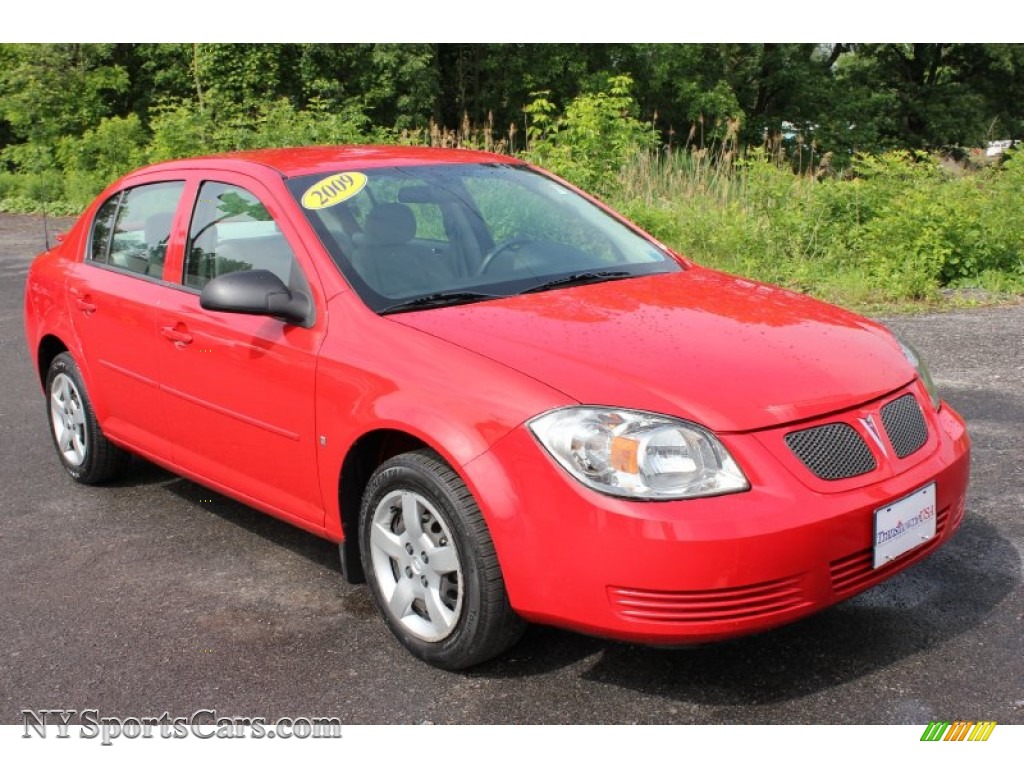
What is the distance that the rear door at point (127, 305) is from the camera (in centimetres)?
471

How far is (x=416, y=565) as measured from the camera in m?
3.51

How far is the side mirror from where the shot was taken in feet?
12.3

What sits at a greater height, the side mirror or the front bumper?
the side mirror

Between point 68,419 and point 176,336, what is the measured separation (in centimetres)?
157

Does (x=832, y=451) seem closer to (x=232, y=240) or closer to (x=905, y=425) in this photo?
(x=905, y=425)

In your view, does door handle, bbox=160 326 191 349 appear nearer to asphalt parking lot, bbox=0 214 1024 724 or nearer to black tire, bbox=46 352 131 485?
asphalt parking lot, bbox=0 214 1024 724

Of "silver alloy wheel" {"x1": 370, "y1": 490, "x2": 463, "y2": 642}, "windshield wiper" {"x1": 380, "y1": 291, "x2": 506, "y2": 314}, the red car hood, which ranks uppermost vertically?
"windshield wiper" {"x1": 380, "y1": 291, "x2": 506, "y2": 314}

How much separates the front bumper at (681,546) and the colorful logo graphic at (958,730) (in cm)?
42

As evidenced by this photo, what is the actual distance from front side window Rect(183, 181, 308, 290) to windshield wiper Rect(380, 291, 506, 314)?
41 cm

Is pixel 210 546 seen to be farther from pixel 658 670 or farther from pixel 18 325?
pixel 18 325

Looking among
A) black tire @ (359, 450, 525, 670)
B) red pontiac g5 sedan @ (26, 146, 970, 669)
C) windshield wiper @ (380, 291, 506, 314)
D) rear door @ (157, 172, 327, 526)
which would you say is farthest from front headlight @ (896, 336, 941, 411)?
rear door @ (157, 172, 327, 526)

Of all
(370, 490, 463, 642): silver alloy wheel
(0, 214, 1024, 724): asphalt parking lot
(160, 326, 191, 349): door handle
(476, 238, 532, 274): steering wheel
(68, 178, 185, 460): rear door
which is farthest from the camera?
(68, 178, 185, 460): rear door

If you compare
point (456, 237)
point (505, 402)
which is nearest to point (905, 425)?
point (505, 402)

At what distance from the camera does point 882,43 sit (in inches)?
1550
